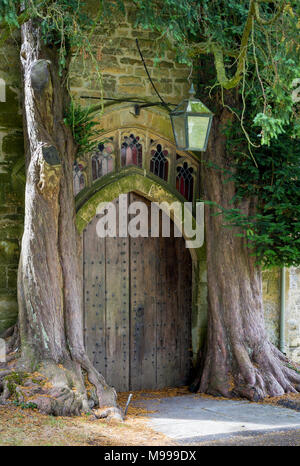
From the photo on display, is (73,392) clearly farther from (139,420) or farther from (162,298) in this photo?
(162,298)

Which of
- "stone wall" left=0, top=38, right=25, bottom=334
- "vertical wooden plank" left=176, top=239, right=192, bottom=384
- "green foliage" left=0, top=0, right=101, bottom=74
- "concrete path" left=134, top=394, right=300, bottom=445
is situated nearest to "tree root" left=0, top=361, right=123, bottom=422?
"concrete path" left=134, top=394, right=300, bottom=445

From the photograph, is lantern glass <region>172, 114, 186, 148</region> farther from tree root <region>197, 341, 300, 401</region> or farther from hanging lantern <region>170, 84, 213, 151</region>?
tree root <region>197, 341, 300, 401</region>

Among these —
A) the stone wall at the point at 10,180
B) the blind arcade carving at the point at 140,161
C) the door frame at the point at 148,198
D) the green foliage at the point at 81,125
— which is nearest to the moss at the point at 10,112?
the stone wall at the point at 10,180

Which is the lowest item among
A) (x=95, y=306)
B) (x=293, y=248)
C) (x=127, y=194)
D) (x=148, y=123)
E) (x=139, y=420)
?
(x=139, y=420)

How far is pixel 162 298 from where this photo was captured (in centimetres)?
869

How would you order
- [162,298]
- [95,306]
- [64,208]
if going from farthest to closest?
[162,298] < [95,306] < [64,208]

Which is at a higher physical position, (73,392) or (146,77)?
(146,77)

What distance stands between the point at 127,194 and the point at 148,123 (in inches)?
37.4

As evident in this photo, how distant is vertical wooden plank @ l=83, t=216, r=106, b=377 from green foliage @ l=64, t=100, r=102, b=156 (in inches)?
42.9

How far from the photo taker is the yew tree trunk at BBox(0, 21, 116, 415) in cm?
664

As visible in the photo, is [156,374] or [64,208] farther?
[156,374]

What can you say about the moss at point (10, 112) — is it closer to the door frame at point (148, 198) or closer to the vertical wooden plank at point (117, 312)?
the door frame at point (148, 198)

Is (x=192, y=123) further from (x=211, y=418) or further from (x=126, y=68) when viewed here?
(x=211, y=418)

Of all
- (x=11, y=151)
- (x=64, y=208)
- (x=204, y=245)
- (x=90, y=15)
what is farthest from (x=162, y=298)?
(x=90, y=15)
